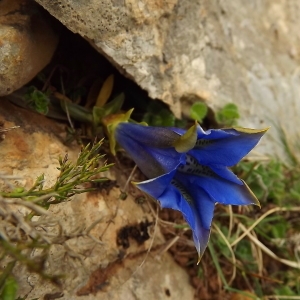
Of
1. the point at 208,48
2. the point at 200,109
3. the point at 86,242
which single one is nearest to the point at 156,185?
the point at 86,242

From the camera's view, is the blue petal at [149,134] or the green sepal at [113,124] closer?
the blue petal at [149,134]

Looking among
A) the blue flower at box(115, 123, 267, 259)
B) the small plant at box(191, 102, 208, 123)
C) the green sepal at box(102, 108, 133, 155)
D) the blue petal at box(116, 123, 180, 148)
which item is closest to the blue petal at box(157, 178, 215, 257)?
the blue flower at box(115, 123, 267, 259)

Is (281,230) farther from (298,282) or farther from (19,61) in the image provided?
(19,61)

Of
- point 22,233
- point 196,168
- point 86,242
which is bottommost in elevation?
point 86,242

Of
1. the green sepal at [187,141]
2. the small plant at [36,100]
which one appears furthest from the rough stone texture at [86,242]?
the green sepal at [187,141]

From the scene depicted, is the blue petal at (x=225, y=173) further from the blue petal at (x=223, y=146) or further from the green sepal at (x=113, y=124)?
the green sepal at (x=113, y=124)

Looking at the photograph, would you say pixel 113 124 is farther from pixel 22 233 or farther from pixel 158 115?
pixel 22 233

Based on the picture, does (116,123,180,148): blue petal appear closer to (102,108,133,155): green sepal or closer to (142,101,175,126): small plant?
(102,108,133,155): green sepal

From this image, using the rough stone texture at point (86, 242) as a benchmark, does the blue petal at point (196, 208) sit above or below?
above
